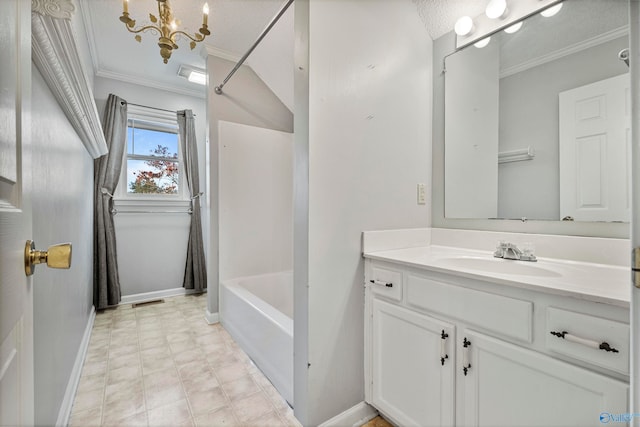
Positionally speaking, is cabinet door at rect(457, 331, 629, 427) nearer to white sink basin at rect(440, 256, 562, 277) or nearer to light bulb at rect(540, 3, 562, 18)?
white sink basin at rect(440, 256, 562, 277)

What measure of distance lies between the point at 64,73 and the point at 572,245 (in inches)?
86.2

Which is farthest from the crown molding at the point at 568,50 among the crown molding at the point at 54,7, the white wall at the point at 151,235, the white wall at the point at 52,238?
the white wall at the point at 151,235

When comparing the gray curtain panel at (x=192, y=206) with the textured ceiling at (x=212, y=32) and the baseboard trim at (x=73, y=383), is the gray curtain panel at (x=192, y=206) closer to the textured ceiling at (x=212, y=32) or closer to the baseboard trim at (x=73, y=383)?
the textured ceiling at (x=212, y=32)

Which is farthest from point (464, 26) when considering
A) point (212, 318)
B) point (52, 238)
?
point (212, 318)

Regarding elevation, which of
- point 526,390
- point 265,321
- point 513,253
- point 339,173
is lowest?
point 265,321

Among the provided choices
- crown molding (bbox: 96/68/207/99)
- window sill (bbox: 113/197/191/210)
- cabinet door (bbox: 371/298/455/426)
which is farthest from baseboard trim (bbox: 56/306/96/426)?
crown molding (bbox: 96/68/207/99)

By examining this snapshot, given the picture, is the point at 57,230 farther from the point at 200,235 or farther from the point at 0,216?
the point at 200,235

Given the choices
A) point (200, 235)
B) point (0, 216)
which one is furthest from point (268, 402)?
point (200, 235)

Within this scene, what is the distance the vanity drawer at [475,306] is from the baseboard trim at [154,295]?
9.92 feet

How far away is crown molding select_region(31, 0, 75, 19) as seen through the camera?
1.98 ft

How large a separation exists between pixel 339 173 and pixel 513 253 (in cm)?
89

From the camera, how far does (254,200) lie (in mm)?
2633

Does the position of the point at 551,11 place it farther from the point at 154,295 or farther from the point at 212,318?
the point at 154,295

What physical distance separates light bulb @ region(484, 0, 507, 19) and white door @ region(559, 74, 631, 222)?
21.3 inches
